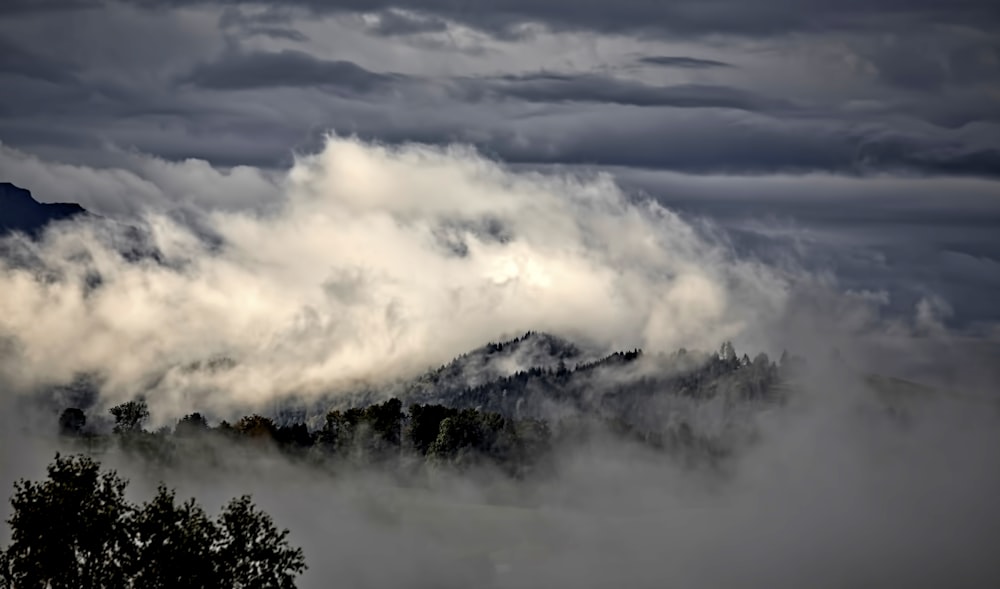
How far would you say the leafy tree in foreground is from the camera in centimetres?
14325

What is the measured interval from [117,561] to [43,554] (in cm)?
722

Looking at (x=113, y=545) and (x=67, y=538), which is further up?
(x=67, y=538)

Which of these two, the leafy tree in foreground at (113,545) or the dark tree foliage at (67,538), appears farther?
the leafy tree in foreground at (113,545)

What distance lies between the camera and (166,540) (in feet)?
477

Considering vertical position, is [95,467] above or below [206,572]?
above

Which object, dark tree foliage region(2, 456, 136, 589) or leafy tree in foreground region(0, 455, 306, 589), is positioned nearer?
dark tree foliage region(2, 456, 136, 589)

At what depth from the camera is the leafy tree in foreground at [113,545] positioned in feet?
470

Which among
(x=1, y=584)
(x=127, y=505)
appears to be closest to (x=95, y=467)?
(x=127, y=505)

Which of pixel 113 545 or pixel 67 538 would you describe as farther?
pixel 113 545

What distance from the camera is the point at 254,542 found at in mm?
148375

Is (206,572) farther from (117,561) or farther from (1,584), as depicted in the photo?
(1,584)

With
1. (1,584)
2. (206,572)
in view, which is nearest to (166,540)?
(206,572)

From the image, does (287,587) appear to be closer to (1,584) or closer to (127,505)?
(127,505)

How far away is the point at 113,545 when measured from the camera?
146000mm
